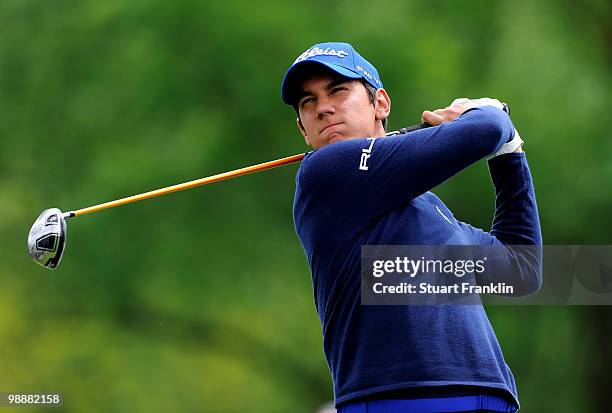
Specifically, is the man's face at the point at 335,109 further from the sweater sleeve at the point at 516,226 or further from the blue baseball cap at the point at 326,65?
the sweater sleeve at the point at 516,226

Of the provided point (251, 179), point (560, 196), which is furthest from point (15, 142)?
point (560, 196)

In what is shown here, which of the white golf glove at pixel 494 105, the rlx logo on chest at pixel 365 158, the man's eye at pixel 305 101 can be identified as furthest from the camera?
the man's eye at pixel 305 101

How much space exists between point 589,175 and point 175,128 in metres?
3.39

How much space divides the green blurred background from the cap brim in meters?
5.18

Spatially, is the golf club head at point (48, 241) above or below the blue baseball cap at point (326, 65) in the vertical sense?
below

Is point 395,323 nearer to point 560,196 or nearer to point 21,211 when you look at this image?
point 560,196

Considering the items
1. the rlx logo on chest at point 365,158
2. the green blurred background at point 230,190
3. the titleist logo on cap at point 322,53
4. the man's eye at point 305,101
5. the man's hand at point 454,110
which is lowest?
the rlx logo on chest at point 365,158

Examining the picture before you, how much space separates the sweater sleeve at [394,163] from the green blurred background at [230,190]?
18.2ft

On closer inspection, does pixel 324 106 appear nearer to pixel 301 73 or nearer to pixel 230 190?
pixel 301 73

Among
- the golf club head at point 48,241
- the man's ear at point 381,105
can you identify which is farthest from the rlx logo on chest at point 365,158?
the golf club head at point 48,241

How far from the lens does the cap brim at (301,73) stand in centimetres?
347

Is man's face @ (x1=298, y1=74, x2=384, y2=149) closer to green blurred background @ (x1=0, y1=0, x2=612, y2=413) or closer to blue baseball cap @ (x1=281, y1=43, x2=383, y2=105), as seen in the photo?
blue baseball cap @ (x1=281, y1=43, x2=383, y2=105)

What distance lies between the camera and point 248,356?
9266 mm

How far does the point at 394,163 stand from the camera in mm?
3107
